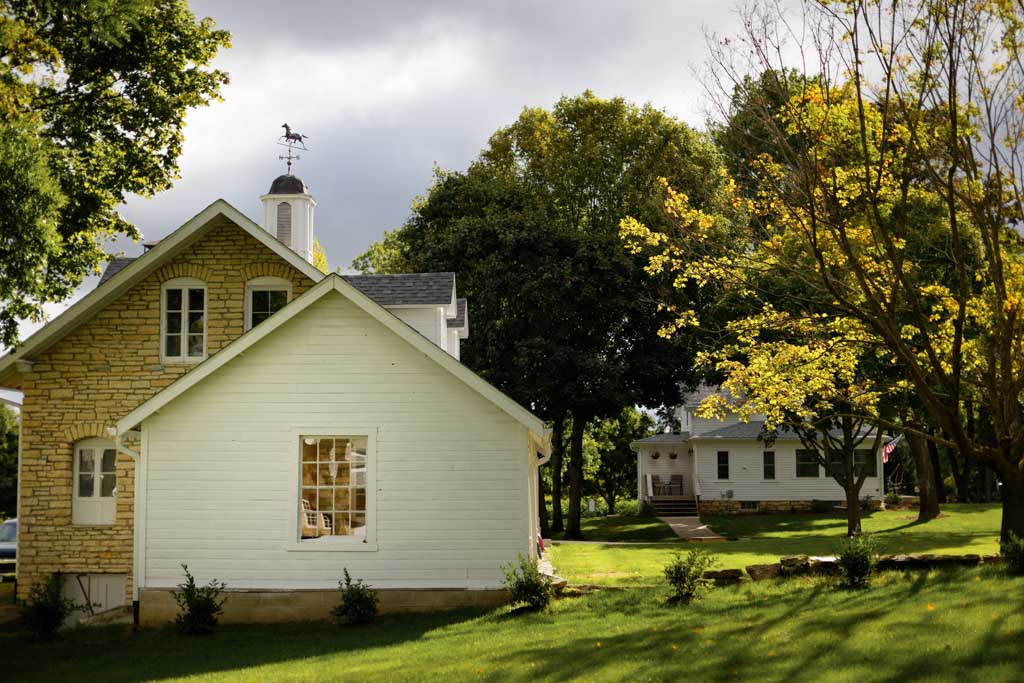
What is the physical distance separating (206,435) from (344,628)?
4.01m

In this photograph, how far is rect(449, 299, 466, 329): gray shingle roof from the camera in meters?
25.7

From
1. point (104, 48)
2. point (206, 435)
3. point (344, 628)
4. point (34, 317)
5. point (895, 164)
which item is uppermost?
point (104, 48)

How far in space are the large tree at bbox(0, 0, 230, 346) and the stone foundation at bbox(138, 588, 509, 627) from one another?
192 inches

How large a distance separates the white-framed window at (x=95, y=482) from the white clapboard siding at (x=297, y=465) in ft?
11.7

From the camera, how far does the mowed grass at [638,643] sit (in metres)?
9.95

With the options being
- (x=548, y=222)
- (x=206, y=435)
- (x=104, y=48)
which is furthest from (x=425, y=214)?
(x=206, y=435)

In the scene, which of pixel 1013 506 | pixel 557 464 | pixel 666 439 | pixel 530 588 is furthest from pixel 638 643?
pixel 666 439

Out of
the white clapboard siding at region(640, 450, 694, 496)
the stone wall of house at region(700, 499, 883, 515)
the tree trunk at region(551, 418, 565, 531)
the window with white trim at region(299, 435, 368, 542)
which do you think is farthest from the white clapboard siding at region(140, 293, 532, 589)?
the white clapboard siding at region(640, 450, 694, 496)

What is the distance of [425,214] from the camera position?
36.4 meters

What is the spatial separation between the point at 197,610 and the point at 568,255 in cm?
2027

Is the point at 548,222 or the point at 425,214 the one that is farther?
the point at 425,214

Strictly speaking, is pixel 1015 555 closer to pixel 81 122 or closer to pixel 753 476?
pixel 81 122

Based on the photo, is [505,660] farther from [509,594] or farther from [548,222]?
[548,222]

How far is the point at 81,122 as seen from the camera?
18.0 m
